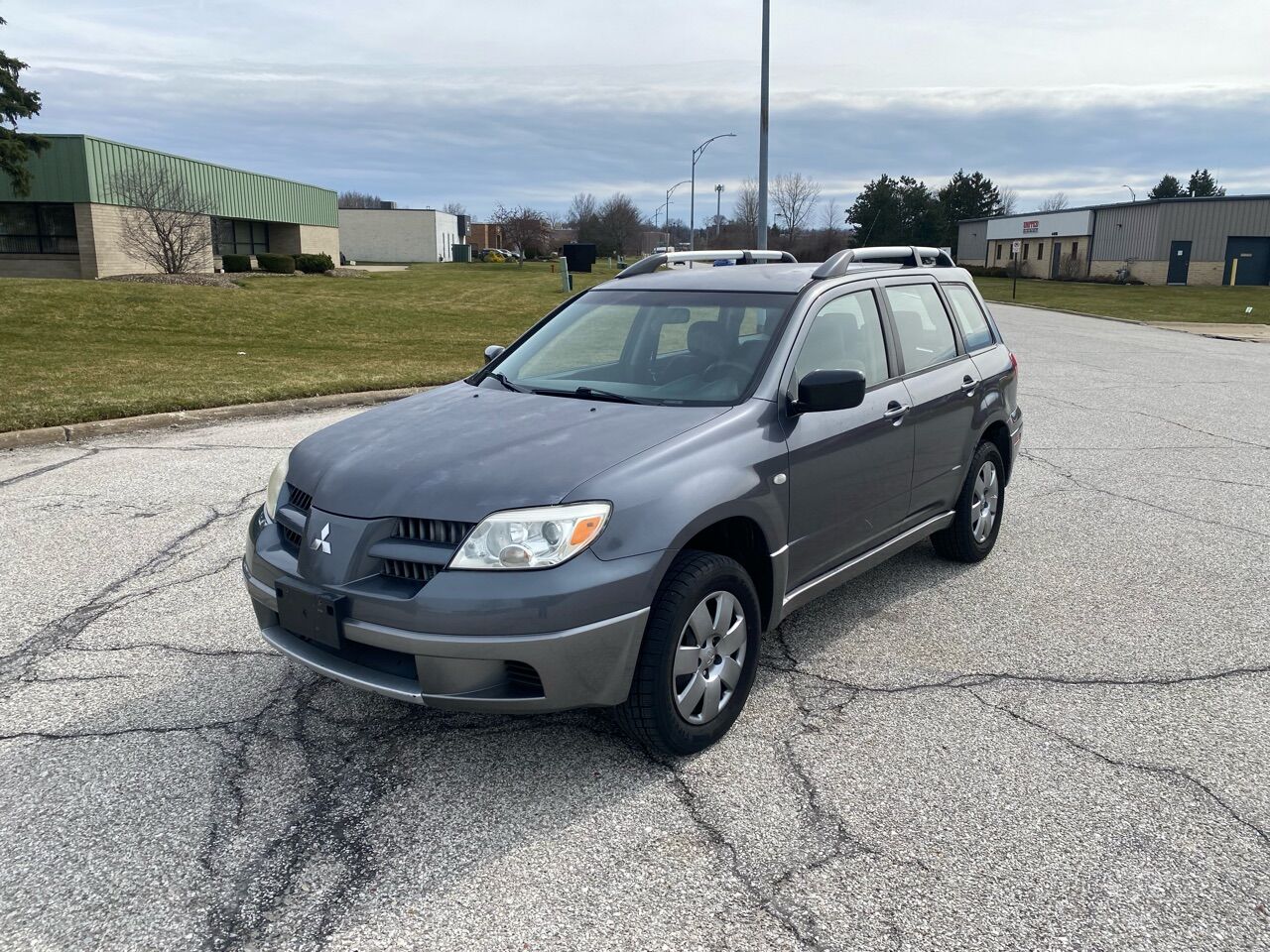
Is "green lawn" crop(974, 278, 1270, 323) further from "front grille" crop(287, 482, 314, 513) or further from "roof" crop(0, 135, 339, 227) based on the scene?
"roof" crop(0, 135, 339, 227)

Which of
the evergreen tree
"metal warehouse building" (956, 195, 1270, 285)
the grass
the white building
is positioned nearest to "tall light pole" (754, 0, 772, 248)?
the grass

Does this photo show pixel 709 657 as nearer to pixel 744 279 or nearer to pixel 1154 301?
pixel 744 279

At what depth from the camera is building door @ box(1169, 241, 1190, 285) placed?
6462cm

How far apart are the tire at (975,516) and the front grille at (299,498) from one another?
138 inches

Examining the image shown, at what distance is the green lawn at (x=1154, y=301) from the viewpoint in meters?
35.2

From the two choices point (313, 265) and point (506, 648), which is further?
point (313, 265)

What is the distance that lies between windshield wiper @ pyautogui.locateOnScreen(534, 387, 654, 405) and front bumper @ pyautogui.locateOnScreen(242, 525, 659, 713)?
1057 millimetres

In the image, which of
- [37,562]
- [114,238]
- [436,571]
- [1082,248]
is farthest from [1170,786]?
[1082,248]

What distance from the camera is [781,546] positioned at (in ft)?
12.9

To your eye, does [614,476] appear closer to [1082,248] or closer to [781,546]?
[781,546]

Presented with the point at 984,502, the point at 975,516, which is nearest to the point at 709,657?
the point at 975,516

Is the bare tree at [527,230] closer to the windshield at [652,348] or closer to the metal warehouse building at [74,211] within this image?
the metal warehouse building at [74,211]

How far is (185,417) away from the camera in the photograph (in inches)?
402

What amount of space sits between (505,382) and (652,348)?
720 millimetres
